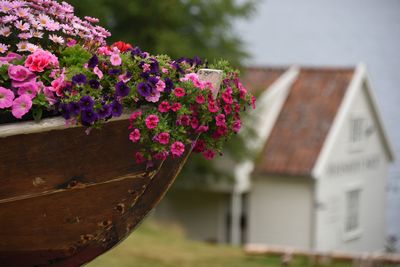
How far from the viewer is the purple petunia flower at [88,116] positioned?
6.49 ft

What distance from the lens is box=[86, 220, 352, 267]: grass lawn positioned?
26.7 feet

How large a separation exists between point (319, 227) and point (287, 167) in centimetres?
198

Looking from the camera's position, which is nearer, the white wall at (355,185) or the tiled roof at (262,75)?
the white wall at (355,185)

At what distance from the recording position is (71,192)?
6.79ft

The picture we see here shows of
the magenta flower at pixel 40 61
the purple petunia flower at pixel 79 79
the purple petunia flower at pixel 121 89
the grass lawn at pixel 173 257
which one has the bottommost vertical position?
the grass lawn at pixel 173 257

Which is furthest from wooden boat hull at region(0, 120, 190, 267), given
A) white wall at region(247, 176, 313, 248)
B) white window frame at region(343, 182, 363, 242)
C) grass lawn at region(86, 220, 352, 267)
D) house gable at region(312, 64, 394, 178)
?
white window frame at region(343, 182, 363, 242)

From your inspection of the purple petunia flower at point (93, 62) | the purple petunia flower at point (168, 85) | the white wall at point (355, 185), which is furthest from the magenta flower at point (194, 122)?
the white wall at point (355, 185)

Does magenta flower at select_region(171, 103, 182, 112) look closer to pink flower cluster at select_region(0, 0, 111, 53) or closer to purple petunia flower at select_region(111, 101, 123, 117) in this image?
purple petunia flower at select_region(111, 101, 123, 117)

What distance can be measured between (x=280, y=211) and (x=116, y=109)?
20.1m

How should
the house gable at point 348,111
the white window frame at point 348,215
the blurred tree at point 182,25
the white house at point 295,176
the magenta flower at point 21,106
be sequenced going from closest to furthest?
1. the magenta flower at point 21,106
2. the blurred tree at point 182,25
3. the house gable at point 348,111
4. the white house at point 295,176
5. the white window frame at point 348,215

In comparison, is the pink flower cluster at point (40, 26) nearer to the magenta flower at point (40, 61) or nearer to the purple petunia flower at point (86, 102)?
the magenta flower at point (40, 61)

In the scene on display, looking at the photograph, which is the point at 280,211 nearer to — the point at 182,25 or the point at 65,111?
Result: the point at 182,25

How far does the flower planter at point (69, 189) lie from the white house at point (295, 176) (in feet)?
58.4

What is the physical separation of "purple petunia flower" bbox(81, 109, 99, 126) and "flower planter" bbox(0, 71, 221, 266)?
0.14 feet
